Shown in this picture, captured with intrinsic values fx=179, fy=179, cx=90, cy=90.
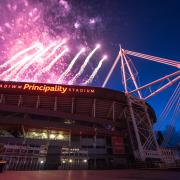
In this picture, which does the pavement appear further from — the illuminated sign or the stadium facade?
the illuminated sign

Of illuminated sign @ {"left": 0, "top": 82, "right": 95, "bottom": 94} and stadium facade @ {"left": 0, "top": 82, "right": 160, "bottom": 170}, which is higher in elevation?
illuminated sign @ {"left": 0, "top": 82, "right": 95, "bottom": 94}

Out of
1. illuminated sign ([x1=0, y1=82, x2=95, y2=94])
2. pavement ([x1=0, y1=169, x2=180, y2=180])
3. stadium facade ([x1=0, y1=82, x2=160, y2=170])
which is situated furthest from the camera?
illuminated sign ([x1=0, y1=82, x2=95, y2=94])

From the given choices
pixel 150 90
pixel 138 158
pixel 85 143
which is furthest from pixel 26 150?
pixel 150 90

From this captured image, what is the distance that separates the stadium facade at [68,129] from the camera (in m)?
31.1

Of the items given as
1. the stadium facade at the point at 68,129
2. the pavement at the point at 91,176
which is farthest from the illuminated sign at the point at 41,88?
the pavement at the point at 91,176

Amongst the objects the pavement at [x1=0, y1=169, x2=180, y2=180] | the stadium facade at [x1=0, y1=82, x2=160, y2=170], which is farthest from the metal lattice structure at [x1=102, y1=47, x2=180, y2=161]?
the pavement at [x1=0, y1=169, x2=180, y2=180]

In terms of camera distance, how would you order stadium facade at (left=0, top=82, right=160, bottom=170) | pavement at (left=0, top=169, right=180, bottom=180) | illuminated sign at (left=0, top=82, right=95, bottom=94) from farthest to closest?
1. illuminated sign at (left=0, top=82, right=95, bottom=94)
2. stadium facade at (left=0, top=82, right=160, bottom=170)
3. pavement at (left=0, top=169, right=180, bottom=180)

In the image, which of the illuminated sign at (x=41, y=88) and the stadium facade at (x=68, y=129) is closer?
the stadium facade at (x=68, y=129)

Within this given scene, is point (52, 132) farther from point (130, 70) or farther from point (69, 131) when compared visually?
point (130, 70)

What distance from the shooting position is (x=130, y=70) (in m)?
38.1

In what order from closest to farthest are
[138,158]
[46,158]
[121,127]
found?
[46,158] → [138,158] → [121,127]

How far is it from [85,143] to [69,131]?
4.69 metres

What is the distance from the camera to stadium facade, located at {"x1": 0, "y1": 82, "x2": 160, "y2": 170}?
3111 cm

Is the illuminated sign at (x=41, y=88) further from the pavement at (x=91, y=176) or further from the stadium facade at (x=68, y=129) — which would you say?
the pavement at (x=91, y=176)
